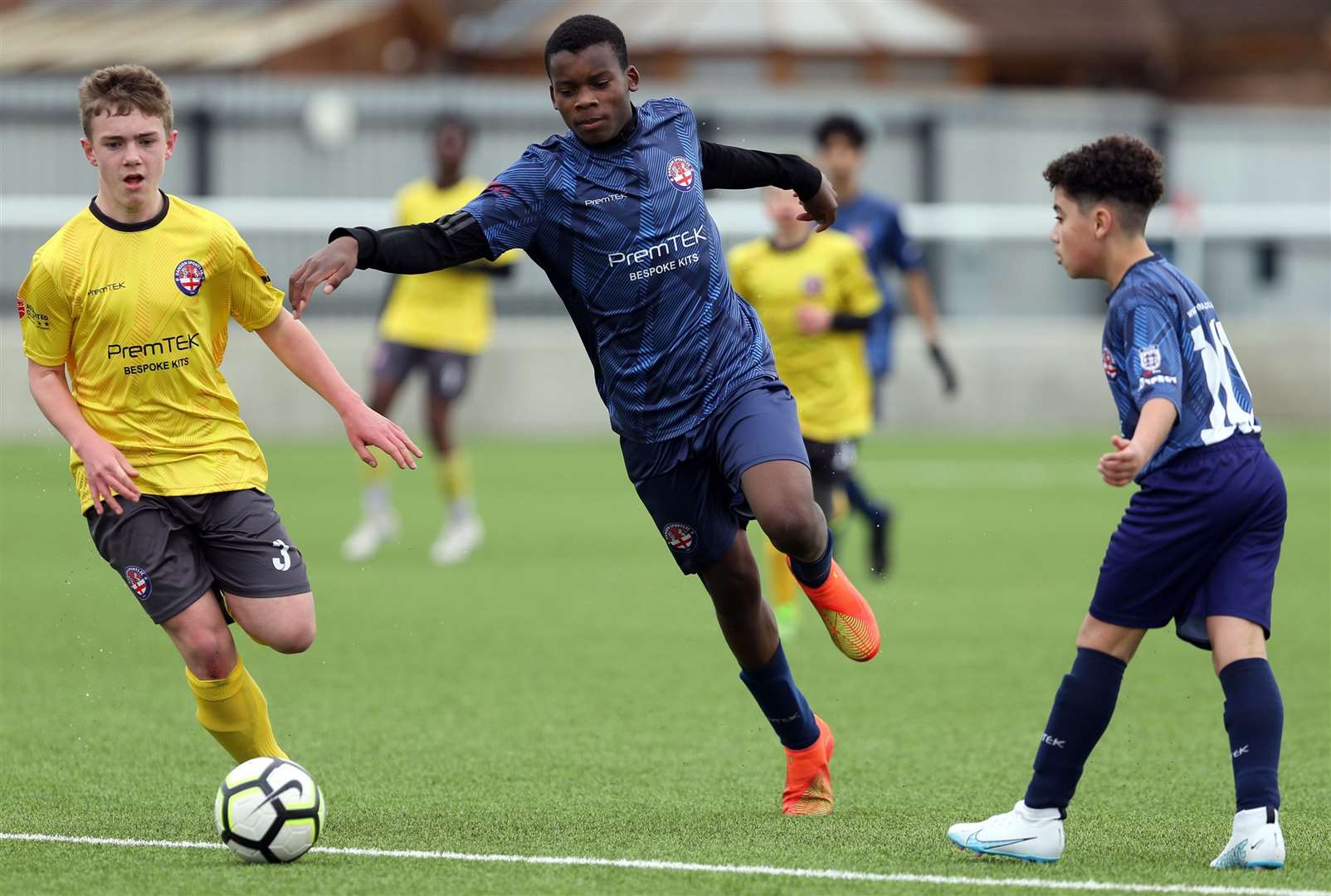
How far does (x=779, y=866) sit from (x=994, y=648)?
4074mm

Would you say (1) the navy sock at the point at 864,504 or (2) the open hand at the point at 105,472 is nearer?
(2) the open hand at the point at 105,472

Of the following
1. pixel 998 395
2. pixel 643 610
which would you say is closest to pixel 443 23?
pixel 998 395

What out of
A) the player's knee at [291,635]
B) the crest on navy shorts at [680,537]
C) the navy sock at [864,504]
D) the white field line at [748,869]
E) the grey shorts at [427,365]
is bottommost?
the navy sock at [864,504]

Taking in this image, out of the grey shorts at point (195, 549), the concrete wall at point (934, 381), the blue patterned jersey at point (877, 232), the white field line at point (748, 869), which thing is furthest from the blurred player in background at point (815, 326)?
the concrete wall at point (934, 381)

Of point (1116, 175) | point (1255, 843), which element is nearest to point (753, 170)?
point (1116, 175)

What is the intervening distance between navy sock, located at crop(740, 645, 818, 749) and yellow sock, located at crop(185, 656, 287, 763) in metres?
1.33

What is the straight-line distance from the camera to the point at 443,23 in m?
32.1

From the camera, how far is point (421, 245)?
5.16 meters

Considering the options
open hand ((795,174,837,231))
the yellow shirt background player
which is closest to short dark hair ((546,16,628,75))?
open hand ((795,174,837,231))

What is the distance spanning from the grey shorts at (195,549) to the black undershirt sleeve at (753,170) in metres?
1.56

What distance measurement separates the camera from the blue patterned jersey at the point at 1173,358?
15.9 feet

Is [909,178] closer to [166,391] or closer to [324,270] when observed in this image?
[166,391]

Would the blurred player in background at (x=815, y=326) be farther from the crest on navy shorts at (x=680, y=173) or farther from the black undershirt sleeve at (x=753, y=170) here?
the crest on navy shorts at (x=680, y=173)

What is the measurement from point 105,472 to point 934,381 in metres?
14.8
